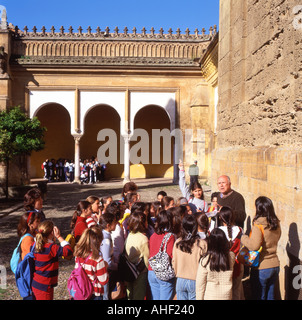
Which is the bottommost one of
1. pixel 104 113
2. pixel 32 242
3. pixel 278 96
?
pixel 32 242

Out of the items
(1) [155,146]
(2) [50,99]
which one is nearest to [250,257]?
(2) [50,99]

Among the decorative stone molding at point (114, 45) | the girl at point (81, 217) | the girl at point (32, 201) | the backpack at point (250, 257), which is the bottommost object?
the backpack at point (250, 257)

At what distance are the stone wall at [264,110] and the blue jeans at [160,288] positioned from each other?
1.23 meters

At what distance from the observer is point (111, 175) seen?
72.3 ft

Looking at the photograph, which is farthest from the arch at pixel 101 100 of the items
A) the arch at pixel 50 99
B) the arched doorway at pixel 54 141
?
the arched doorway at pixel 54 141

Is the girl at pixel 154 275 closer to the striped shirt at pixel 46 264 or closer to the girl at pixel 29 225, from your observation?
the striped shirt at pixel 46 264

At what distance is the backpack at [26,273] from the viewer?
9.93ft

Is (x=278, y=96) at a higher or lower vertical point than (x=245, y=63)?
lower

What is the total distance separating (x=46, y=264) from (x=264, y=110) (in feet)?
10.5
